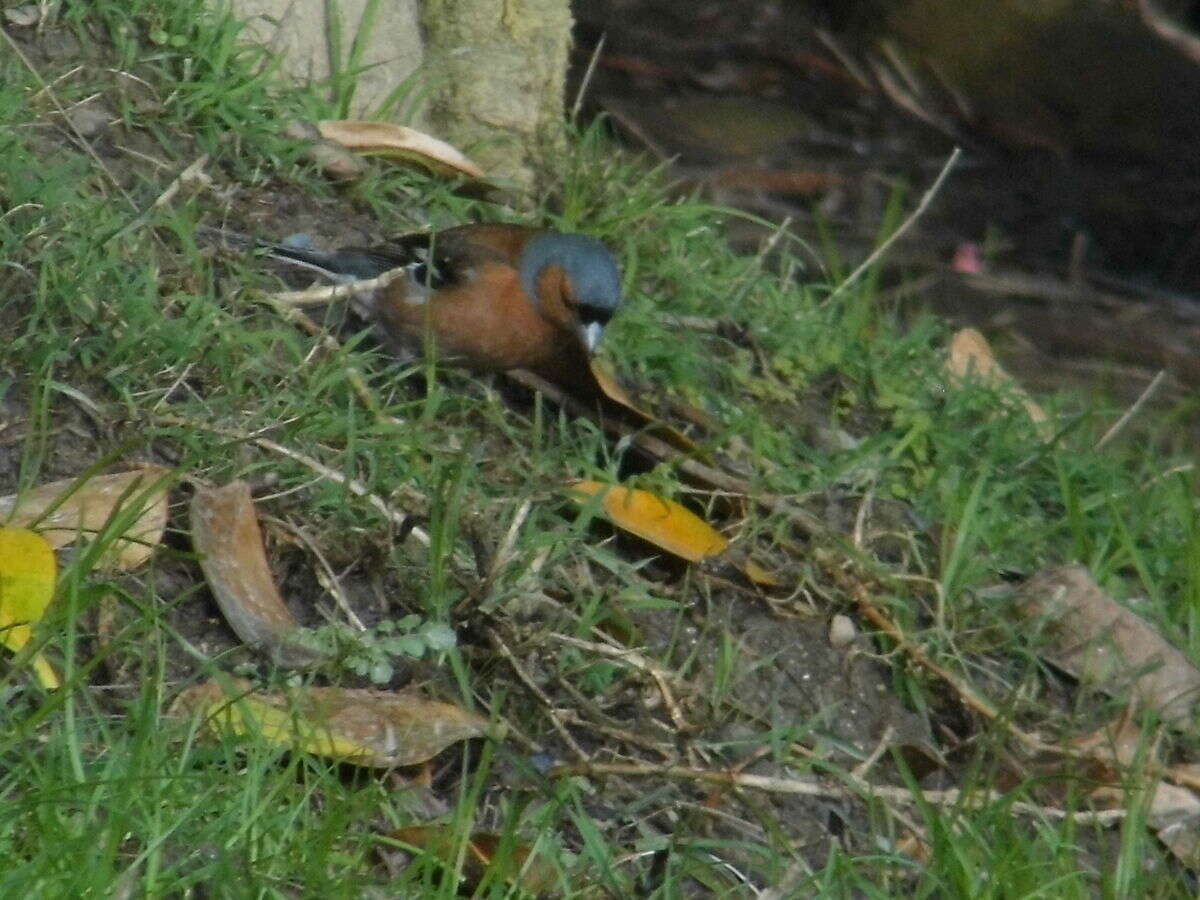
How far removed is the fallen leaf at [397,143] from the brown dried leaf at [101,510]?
156cm

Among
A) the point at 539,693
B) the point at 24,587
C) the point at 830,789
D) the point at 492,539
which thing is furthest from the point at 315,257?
the point at 830,789

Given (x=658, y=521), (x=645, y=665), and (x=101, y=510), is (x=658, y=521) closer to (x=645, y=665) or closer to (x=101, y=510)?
(x=645, y=665)

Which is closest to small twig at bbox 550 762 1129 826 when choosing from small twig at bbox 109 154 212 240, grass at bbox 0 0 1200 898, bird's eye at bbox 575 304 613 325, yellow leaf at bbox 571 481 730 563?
grass at bbox 0 0 1200 898

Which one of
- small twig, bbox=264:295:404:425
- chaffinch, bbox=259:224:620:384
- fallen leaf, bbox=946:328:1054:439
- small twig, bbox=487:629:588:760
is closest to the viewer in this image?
small twig, bbox=487:629:588:760

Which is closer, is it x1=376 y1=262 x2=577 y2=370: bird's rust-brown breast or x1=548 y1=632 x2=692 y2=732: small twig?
x1=548 y1=632 x2=692 y2=732: small twig

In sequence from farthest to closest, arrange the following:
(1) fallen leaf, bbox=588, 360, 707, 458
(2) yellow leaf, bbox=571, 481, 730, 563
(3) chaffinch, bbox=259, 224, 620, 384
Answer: (3) chaffinch, bbox=259, 224, 620, 384 < (1) fallen leaf, bbox=588, 360, 707, 458 < (2) yellow leaf, bbox=571, 481, 730, 563

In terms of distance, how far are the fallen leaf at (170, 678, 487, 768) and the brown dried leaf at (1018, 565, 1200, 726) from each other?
1.55 meters

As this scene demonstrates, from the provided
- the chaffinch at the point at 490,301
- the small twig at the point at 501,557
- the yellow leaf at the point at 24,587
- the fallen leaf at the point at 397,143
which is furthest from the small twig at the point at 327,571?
the fallen leaf at the point at 397,143

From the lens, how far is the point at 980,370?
17.9 feet

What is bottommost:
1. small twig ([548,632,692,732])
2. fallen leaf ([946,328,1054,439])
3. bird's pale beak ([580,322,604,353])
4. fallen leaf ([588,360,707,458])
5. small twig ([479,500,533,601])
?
fallen leaf ([946,328,1054,439])

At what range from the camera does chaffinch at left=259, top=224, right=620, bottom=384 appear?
4.44 metres

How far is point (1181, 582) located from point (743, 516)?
126cm

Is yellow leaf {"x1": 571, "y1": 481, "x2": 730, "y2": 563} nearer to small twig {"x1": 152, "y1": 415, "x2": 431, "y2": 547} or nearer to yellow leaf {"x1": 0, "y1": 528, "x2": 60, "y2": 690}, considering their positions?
small twig {"x1": 152, "y1": 415, "x2": 431, "y2": 547}

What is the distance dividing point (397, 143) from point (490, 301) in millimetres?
740
